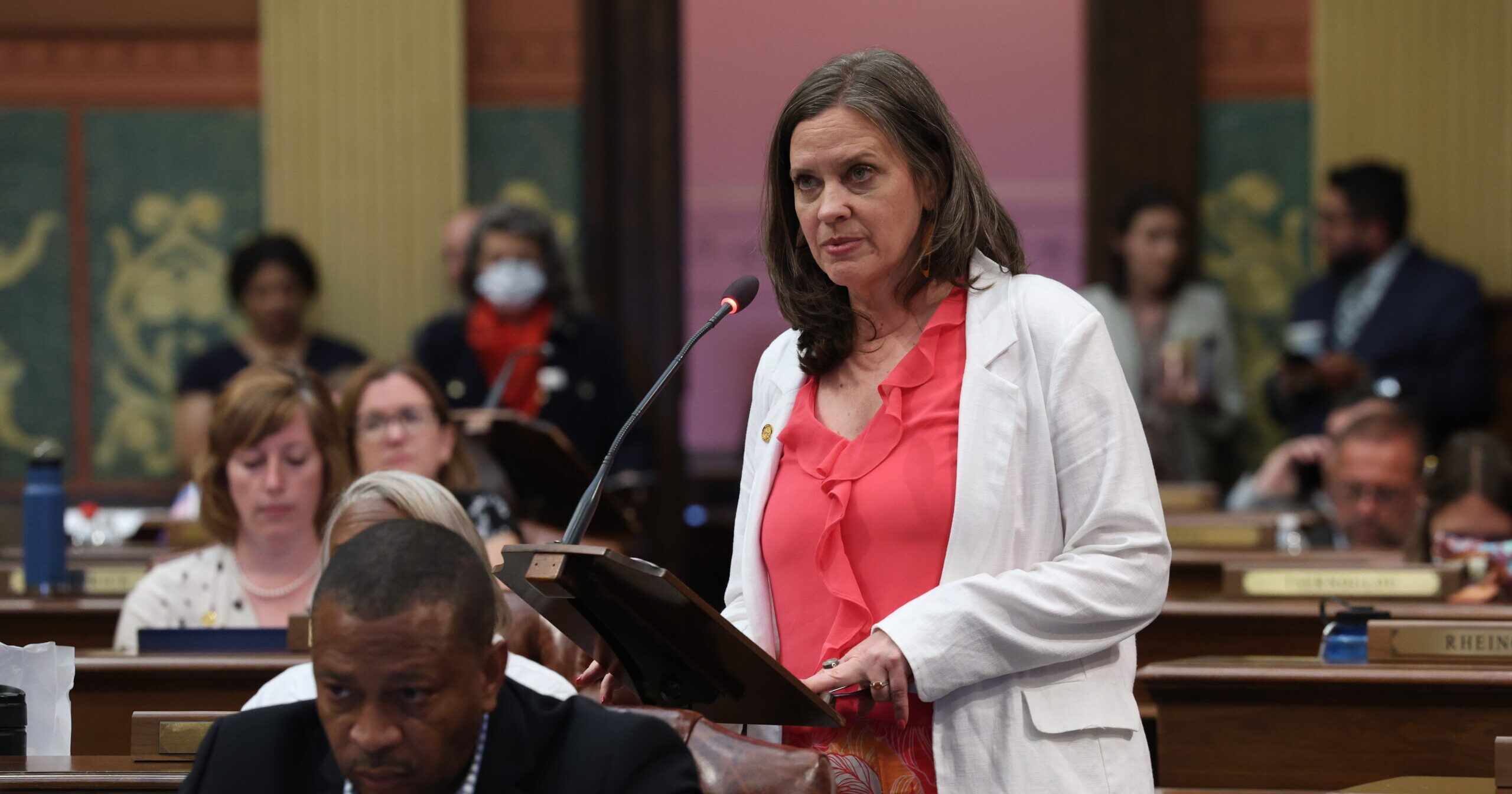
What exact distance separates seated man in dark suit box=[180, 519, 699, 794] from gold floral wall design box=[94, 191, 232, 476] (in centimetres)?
544

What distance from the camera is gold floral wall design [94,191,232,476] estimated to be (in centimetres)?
669

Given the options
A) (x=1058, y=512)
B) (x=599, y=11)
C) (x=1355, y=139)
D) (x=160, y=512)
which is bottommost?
(x=160, y=512)

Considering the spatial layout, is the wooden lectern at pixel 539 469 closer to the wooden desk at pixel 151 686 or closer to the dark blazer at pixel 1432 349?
the wooden desk at pixel 151 686

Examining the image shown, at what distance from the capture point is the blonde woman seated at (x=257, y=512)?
11.0ft

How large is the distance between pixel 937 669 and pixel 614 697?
16.5 inches

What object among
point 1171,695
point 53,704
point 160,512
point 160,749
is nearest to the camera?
point 160,749

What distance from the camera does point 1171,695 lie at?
2.56 m

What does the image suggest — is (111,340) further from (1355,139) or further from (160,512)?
(1355,139)

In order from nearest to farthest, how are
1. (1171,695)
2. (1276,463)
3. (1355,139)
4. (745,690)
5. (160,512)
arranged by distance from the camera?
1. (745,690)
2. (1171,695)
3. (1276,463)
4. (160,512)
5. (1355,139)

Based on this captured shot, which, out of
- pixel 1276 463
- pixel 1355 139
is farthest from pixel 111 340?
pixel 1355 139

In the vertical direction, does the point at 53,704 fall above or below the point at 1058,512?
below

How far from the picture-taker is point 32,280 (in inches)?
263

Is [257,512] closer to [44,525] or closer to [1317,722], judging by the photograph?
[44,525]

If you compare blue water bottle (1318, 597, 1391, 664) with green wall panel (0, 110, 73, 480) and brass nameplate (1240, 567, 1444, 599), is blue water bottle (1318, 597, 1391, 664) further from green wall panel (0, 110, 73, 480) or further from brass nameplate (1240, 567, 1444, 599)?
green wall panel (0, 110, 73, 480)
